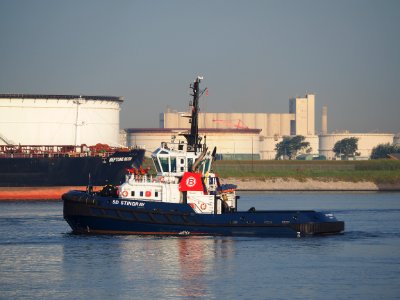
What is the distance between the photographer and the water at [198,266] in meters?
42.2

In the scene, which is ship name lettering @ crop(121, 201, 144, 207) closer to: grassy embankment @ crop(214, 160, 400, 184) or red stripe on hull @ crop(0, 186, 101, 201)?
red stripe on hull @ crop(0, 186, 101, 201)

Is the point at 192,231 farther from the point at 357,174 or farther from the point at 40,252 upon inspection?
the point at 357,174

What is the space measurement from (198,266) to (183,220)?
10060 millimetres

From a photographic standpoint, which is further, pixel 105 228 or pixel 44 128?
pixel 44 128

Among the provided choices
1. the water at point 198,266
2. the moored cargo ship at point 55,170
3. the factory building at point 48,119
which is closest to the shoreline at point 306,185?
the factory building at point 48,119

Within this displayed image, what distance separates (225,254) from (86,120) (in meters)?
84.1

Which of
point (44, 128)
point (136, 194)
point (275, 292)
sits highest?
point (44, 128)

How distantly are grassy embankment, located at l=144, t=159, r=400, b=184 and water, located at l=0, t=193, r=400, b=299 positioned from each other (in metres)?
76.4

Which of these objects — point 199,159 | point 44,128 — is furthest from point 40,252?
point 44,128

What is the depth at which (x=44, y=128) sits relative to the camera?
132 meters

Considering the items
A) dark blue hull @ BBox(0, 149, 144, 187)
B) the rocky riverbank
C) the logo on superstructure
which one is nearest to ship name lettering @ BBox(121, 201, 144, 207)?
the logo on superstructure

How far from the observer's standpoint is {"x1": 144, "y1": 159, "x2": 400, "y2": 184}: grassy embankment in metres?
143

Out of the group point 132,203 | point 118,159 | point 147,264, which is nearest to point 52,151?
point 118,159

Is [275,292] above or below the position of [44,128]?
below
